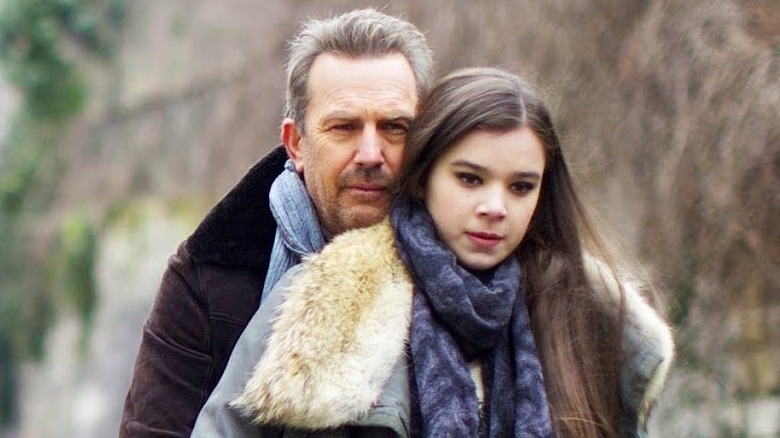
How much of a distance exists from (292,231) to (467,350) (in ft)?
1.95

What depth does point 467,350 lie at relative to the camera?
289cm

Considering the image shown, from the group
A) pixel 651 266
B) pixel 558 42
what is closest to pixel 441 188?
pixel 651 266

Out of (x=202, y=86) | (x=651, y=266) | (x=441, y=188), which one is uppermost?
(x=441, y=188)

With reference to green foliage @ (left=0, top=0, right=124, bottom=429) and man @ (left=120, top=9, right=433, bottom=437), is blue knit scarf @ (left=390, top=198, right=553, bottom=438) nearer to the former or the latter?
A: man @ (left=120, top=9, right=433, bottom=437)

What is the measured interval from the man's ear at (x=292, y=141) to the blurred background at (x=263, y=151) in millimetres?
2061

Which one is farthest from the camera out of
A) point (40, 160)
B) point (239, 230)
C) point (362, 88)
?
point (40, 160)

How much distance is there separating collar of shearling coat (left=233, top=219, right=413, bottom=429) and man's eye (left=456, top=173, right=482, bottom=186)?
0.71 feet

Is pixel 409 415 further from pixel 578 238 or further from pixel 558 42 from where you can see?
pixel 558 42

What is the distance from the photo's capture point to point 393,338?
9.35ft

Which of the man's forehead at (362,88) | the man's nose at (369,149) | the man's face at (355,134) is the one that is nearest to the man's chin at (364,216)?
the man's face at (355,134)

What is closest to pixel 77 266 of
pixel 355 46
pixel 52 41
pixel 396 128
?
pixel 52 41

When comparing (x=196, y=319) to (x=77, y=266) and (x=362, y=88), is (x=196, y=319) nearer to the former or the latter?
(x=362, y=88)

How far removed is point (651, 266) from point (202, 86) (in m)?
7.70

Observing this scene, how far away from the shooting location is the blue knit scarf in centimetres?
276
